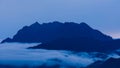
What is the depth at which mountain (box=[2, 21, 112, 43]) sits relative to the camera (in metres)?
173

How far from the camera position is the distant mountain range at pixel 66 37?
154m

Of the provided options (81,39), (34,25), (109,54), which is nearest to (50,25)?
(34,25)

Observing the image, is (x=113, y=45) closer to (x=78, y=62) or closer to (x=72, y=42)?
(x=72, y=42)

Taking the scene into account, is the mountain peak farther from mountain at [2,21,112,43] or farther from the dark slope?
the dark slope

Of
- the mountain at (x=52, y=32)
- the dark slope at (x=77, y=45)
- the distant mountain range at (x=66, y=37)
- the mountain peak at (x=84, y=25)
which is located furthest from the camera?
the mountain peak at (x=84, y=25)

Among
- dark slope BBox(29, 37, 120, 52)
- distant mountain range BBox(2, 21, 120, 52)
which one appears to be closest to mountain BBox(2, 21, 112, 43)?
distant mountain range BBox(2, 21, 120, 52)

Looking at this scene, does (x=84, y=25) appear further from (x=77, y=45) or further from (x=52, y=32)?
(x=77, y=45)

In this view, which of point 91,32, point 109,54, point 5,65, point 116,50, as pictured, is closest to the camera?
point 5,65

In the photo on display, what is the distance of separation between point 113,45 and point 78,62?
1168 inches

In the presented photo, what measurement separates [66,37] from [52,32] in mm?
19966

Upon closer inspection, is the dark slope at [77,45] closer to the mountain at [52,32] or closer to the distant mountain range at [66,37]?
the distant mountain range at [66,37]

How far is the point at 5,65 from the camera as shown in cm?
13250

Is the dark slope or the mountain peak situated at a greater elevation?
the mountain peak

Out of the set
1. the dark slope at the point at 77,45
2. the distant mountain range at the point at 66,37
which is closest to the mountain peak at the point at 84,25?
the distant mountain range at the point at 66,37
